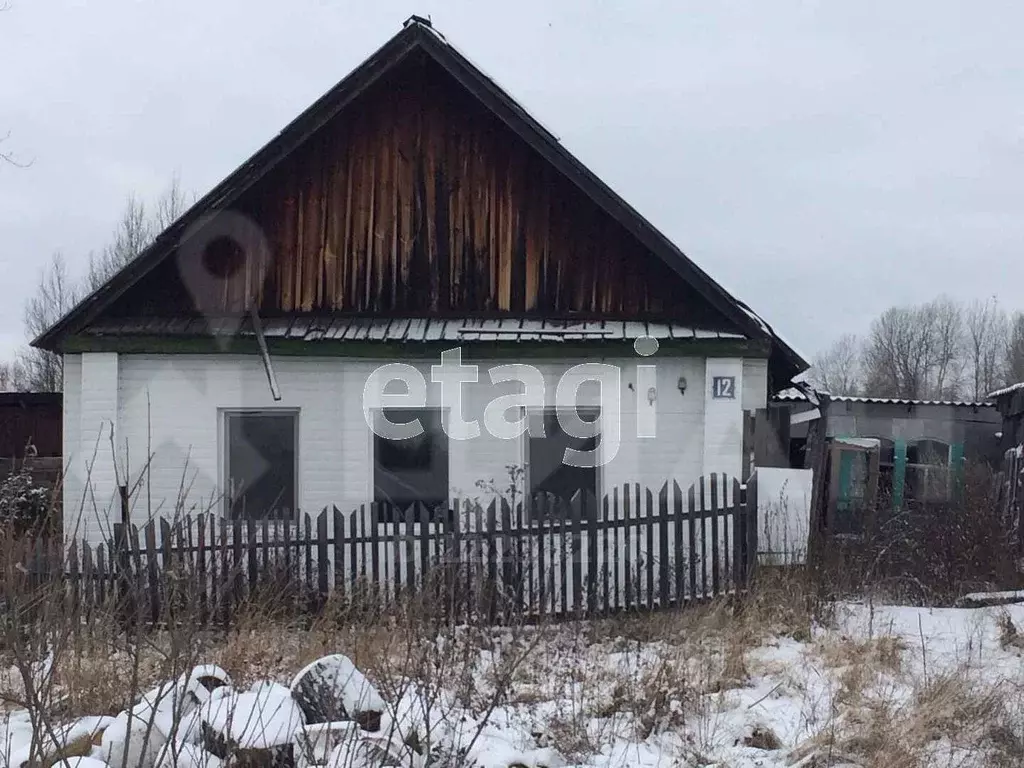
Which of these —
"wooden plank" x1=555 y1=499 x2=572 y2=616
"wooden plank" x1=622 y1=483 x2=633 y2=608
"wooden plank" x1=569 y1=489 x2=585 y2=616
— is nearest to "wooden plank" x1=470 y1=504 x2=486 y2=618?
"wooden plank" x1=555 y1=499 x2=572 y2=616

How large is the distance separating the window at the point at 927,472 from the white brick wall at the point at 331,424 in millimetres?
4179

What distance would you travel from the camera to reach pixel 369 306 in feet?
26.2

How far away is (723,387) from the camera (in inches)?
306

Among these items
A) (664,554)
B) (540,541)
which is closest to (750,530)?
(664,554)

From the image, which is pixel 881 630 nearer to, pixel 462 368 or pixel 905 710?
pixel 905 710

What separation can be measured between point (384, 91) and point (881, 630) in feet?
21.7

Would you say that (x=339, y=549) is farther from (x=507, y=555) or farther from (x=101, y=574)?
(x=101, y=574)

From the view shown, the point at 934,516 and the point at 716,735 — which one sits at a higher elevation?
the point at 934,516

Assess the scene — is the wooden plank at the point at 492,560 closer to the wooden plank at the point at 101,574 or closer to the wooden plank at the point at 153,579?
the wooden plank at the point at 153,579

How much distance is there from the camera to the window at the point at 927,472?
12.8 meters

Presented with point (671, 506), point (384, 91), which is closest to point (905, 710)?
point (671, 506)

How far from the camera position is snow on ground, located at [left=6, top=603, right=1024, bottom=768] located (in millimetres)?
Answer: 3900
